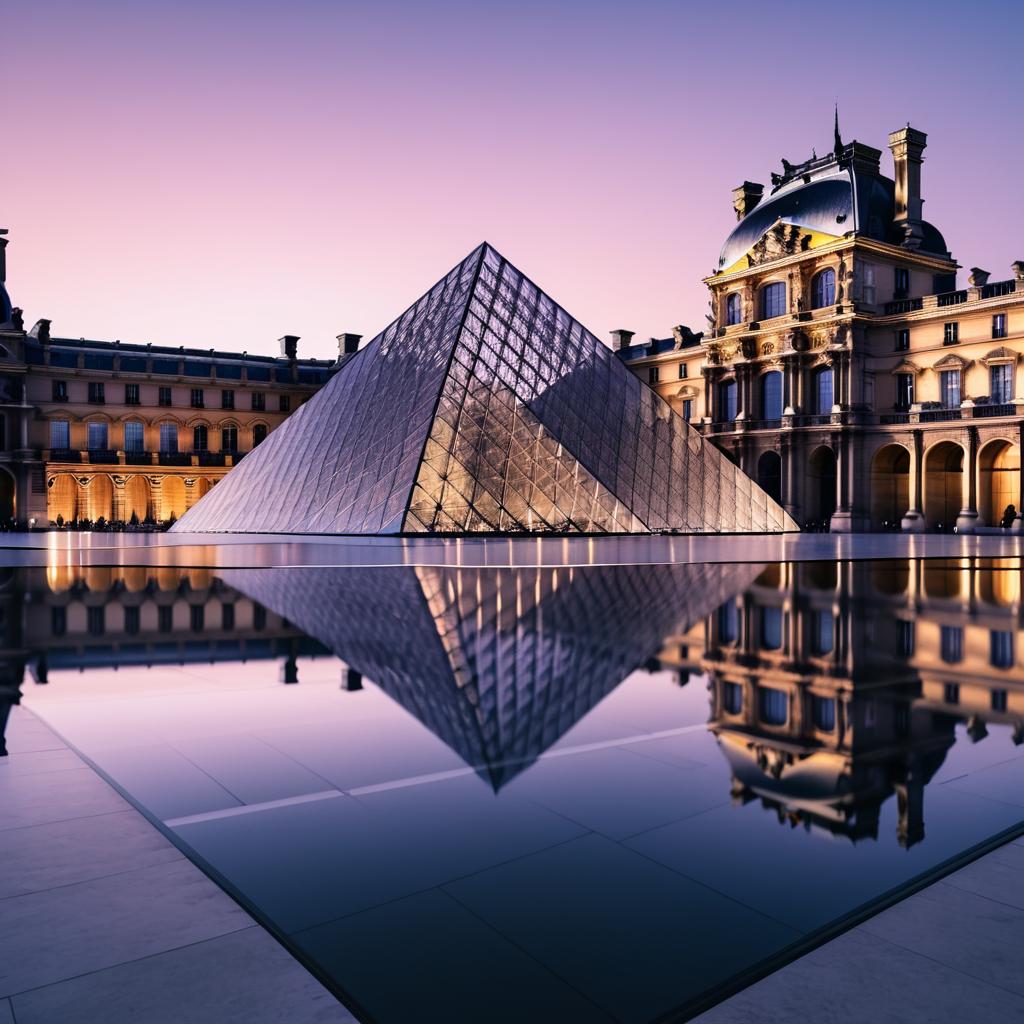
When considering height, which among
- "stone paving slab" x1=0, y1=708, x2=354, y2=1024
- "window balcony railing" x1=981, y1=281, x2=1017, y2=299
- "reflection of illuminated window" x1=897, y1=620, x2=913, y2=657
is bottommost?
"stone paving slab" x1=0, y1=708, x2=354, y2=1024

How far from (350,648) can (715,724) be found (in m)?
3.02

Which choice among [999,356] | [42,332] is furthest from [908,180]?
[42,332]

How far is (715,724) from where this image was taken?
13.9ft

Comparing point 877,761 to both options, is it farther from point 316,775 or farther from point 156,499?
point 156,499

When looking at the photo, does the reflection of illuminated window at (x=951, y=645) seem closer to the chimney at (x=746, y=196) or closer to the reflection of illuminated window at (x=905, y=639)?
the reflection of illuminated window at (x=905, y=639)

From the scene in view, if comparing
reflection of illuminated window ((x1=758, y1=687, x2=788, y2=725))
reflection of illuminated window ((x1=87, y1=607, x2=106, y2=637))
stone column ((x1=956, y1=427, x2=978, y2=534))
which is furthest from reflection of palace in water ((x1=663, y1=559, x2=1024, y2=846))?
stone column ((x1=956, y1=427, x2=978, y2=534))

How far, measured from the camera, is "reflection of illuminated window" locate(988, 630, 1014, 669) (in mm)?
6107

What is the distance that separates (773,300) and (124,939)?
54254 millimetres

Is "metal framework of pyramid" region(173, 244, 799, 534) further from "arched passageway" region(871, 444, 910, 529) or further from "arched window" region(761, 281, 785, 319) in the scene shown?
"arched window" region(761, 281, 785, 319)

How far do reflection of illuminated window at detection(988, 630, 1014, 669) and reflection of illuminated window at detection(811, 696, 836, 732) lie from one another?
6.38 feet

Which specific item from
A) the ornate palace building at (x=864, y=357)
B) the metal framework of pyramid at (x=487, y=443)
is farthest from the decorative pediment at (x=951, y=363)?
the metal framework of pyramid at (x=487, y=443)

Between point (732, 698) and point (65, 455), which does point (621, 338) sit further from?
point (732, 698)

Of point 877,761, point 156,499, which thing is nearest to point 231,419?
point 156,499

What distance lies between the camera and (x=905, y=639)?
7.10 m
